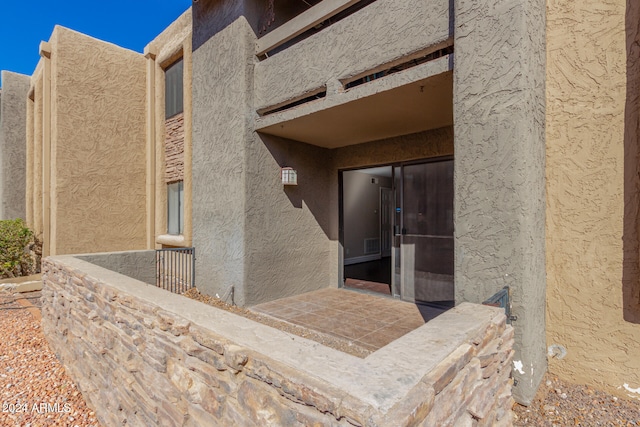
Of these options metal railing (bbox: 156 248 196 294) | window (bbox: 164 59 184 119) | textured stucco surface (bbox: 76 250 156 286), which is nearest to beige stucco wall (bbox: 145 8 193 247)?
window (bbox: 164 59 184 119)

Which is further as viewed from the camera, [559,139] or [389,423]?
[559,139]

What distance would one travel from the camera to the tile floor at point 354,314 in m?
4.55

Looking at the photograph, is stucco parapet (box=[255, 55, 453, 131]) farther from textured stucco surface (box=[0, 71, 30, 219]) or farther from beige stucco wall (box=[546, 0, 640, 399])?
textured stucco surface (box=[0, 71, 30, 219])

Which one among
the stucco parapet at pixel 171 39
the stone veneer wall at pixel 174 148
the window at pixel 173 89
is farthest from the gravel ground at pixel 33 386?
the stucco parapet at pixel 171 39

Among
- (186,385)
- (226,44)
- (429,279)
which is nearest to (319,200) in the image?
(429,279)

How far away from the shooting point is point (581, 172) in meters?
3.34

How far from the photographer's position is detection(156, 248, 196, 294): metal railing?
22.8 feet

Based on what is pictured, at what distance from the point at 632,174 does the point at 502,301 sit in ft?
5.97

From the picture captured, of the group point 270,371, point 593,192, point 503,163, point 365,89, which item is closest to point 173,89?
point 365,89

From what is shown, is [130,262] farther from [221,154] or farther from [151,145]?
[151,145]

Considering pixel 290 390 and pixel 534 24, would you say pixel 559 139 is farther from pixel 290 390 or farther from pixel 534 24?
pixel 290 390

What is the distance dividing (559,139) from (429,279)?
3.07 meters

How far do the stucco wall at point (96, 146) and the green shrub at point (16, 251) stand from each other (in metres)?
1.53

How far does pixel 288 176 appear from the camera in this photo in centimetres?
621
